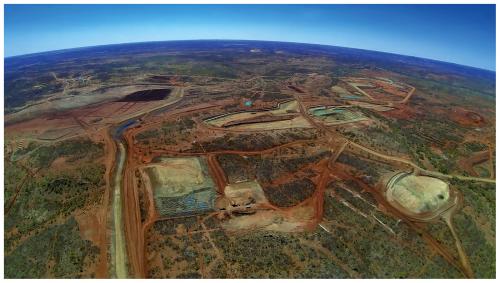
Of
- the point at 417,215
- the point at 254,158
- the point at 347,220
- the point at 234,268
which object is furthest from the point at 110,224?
the point at 417,215

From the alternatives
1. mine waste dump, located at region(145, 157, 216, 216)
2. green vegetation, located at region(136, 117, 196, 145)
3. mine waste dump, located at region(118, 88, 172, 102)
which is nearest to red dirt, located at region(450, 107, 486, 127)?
green vegetation, located at region(136, 117, 196, 145)

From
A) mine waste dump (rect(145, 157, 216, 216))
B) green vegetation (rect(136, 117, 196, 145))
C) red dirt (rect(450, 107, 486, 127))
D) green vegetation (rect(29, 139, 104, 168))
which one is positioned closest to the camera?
mine waste dump (rect(145, 157, 216, 216))

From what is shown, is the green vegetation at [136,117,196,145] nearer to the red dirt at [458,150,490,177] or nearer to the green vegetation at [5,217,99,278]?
the green vegetation at [5,217,99,278]

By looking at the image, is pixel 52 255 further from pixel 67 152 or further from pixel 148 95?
pixel 148 95

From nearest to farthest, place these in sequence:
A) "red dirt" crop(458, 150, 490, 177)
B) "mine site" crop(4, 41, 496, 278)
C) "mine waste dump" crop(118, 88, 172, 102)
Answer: "mine site" crop(4, 41, 496, 278) < "red dirt" crop(458, 150, 490, 177) < "mine waste dump" crop(118, 88, 172, 102)

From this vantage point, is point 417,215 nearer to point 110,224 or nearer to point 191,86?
point 110,224

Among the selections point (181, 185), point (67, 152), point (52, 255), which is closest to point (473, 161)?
point (181, 185)

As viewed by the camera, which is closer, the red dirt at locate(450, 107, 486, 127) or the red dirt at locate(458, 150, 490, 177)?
the red dirt at locate(458, 150, 490, 177)
